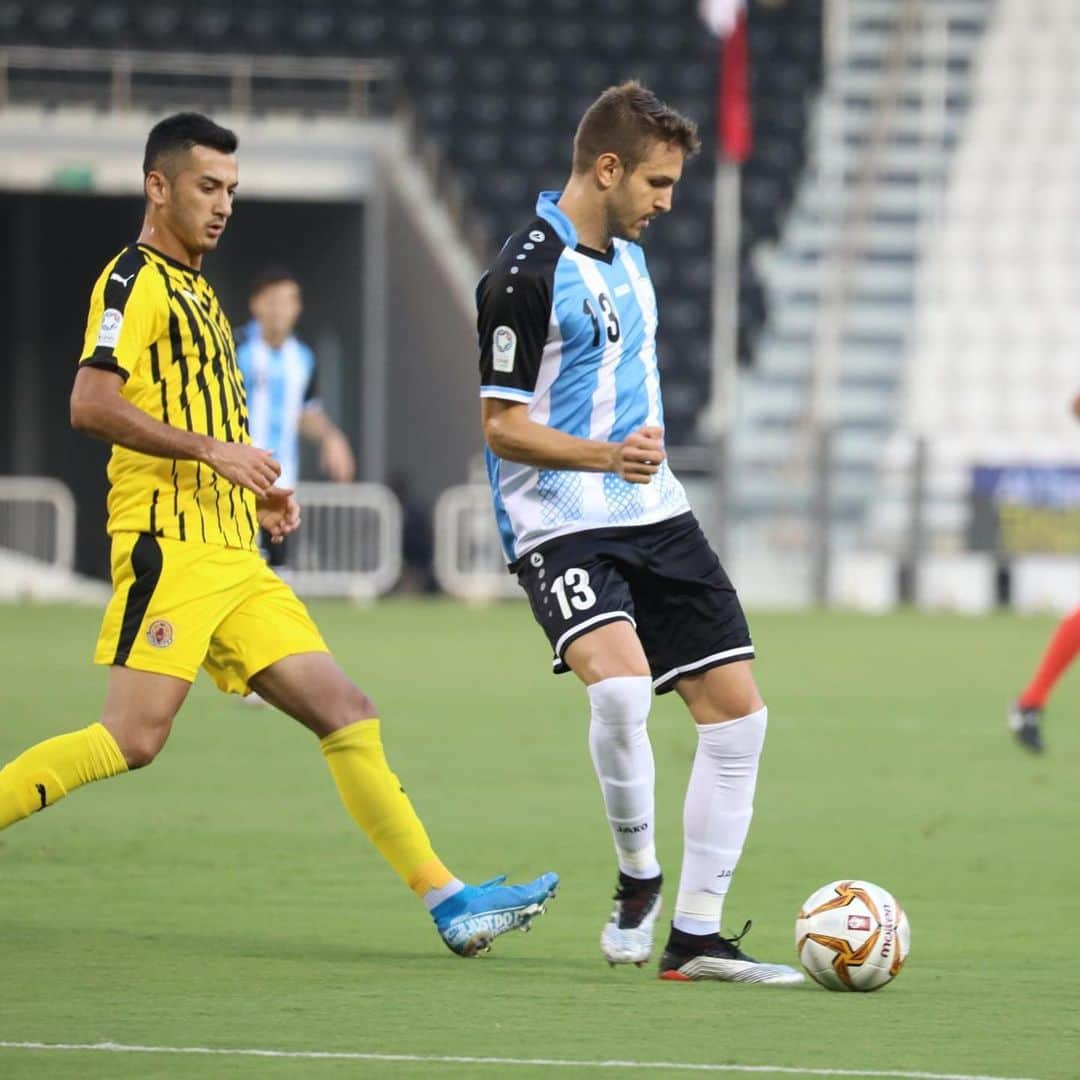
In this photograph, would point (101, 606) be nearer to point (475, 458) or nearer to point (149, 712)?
point (475, 458)

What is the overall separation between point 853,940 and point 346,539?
1815 cm

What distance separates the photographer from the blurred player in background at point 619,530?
5.56 meters

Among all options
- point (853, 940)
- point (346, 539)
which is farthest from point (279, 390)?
point (346, 539)

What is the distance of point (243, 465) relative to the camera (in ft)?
18.3

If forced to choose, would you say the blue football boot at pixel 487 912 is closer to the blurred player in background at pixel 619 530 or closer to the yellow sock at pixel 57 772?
the blurred player in background at pixel 619 530

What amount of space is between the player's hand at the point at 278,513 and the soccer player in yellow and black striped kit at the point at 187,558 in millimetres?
88

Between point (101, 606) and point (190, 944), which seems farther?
point (101, 606)

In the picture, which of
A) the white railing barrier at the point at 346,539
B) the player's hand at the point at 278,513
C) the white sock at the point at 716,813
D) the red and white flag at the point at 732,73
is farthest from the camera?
the red and white flag at the point at 732,73

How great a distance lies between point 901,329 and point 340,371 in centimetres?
675

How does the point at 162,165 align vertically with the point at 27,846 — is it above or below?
above

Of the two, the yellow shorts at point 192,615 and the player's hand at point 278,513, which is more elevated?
the player's hand at point 278,513

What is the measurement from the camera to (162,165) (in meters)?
5.81

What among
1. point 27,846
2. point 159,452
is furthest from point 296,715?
point 27,846

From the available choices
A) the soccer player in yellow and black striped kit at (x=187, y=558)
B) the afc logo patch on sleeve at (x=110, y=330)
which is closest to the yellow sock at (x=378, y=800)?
the soccer player in yellow and black striped kit at (x=187, y=558)
